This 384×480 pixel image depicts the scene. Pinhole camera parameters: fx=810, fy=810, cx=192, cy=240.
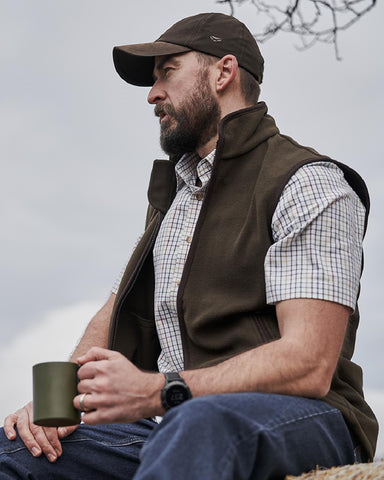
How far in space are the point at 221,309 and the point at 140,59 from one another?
143cm

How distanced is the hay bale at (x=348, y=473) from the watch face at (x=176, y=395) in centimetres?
40

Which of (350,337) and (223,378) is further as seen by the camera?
(350,337)

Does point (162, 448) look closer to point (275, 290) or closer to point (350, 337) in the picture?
point (275, 290)

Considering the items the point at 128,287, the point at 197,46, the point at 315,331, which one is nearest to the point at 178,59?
the point at 197,46

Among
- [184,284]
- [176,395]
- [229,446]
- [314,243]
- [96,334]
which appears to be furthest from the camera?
[96,334]

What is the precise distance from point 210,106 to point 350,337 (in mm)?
1194

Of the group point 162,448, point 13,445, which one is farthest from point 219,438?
point 13,445

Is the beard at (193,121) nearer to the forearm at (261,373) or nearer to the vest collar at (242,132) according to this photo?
the vest collar at (242,132)

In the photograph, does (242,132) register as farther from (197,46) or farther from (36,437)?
(36,437)

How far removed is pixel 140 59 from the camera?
3785mm

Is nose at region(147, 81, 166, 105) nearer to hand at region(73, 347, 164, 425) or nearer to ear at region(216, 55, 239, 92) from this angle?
ear at region(216, 55, 239, 92)

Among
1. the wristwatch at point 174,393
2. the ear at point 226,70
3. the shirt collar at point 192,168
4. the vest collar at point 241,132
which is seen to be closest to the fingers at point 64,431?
the wristwatch at point 174,393

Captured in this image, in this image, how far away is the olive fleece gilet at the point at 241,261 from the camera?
2934 mm

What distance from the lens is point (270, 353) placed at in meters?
2.59
